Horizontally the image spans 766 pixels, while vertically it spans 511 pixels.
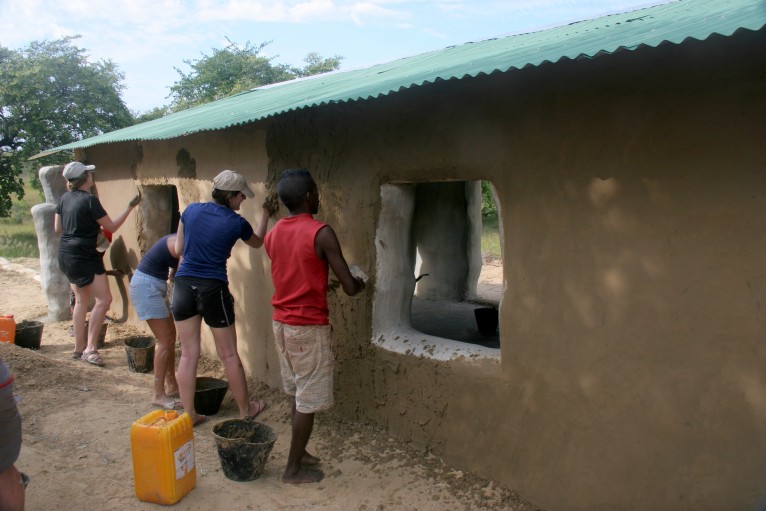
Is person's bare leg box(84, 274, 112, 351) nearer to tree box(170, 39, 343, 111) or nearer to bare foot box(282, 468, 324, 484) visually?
bare foot box(282, 468, 324, 484)

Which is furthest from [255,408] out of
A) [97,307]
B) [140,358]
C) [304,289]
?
[97,307]

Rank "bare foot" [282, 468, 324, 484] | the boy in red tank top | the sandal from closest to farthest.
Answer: the boy in red tank top
"bare foot" [282, 468, 324, 484]
the sandal

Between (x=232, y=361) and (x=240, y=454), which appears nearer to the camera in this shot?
(x=240, y=454)

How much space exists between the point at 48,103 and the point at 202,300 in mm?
16233

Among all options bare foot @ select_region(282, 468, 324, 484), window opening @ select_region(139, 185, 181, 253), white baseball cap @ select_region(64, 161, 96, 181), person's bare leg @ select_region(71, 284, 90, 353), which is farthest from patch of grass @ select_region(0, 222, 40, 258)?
bare foot @ select_region(282, 468, 324, 484)

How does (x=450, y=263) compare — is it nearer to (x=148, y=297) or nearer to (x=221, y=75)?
(x=148, y=297)

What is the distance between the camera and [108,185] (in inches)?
316

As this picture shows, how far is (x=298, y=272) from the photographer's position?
139 inches

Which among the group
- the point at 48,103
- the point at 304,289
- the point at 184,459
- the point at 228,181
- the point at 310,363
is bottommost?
the point at 184,459

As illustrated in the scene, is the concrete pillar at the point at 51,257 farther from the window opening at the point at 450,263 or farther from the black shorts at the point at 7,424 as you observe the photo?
the black shorts at the point at 7,424

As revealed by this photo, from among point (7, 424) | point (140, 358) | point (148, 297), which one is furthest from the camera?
point (140, 358)

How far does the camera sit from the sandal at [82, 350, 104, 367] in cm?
620

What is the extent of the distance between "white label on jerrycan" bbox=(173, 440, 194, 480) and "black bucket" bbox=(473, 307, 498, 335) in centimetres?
321

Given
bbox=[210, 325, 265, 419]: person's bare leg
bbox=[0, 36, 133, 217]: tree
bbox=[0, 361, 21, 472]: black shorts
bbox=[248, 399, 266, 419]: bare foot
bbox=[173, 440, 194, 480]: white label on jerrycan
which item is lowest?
bbox=[248, 399, 266, 419]: bare foot
